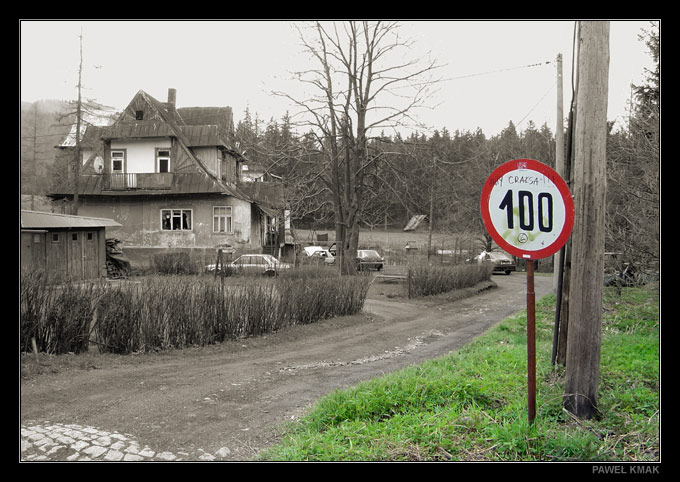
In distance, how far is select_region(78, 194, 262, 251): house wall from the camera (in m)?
36.0

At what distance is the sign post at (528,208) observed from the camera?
4793mm

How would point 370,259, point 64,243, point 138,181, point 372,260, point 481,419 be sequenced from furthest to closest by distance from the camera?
point 138,181 < point 370,259 < point 372,260 < point 64,243 < point 481,419

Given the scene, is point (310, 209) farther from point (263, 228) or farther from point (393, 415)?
point (393, 415)

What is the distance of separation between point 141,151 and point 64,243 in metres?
14.2

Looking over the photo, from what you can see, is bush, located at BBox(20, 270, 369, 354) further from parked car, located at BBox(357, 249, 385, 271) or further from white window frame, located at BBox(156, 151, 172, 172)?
white window frame, located at BBox(156, 151, 172, 172)

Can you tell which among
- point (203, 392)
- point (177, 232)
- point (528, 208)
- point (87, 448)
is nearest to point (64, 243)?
point (177, 232)

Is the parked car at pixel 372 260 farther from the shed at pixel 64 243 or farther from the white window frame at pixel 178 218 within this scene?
the shed at pixel 64 243

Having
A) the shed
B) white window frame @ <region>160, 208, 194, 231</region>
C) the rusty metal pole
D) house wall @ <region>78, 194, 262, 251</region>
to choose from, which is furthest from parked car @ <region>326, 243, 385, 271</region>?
the rusty metal pole

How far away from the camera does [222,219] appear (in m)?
36.2

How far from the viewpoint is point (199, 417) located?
6691 millimetres

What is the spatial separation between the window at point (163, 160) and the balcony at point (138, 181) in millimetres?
782

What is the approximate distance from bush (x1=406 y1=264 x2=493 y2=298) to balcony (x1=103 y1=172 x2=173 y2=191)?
19438mm

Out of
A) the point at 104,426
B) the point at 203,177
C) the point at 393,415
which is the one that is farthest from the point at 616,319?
the point at 203,177

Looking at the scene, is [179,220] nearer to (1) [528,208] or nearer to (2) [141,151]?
(2) [141,151]
